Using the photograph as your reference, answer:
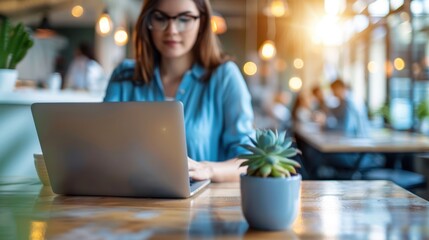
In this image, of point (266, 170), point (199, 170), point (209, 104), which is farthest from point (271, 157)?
point (209, 104)

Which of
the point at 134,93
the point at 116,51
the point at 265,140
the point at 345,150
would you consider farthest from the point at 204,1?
the point at 116,51

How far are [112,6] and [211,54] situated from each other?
320 inches

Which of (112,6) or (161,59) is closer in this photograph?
(161,59)

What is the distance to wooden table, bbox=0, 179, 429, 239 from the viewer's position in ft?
2.90

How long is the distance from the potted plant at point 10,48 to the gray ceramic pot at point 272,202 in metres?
1.16

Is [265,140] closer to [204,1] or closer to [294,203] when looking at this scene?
[294,203]

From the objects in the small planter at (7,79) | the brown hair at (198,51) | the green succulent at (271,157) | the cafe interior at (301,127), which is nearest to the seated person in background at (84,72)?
the cafe interior at (301,127)

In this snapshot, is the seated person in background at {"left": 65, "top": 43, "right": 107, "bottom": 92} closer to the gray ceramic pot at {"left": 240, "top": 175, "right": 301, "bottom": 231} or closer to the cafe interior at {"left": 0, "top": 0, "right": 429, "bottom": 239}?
the cafe interior at {"left": 0, "top": 0, "right": 429, "bottom": 239}

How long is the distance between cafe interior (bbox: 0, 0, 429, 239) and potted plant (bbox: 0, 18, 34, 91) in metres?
0.07

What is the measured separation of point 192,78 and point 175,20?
10.2 inches

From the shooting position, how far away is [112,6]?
945 centimetres

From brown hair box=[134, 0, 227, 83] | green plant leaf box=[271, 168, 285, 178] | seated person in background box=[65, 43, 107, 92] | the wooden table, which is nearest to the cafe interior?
the wooden table

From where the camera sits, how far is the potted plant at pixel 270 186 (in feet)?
2.99

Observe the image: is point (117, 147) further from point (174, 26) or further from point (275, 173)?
point (174, 26)
